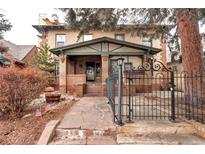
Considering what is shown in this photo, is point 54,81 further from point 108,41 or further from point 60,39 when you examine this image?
point 108,41

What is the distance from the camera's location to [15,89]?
6074mm

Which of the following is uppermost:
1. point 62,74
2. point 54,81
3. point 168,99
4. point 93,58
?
point 93,58

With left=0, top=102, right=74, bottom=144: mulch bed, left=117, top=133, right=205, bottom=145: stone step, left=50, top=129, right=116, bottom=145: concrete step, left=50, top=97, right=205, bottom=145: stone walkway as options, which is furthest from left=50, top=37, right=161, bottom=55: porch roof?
left=117, top=133, right=205, bottom=145: stone step

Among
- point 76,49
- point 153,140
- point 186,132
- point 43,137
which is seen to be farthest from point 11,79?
point 76,49

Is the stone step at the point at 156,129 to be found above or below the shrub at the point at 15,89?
below

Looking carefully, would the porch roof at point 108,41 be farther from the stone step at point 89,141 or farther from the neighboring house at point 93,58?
the stone step at point 89,141

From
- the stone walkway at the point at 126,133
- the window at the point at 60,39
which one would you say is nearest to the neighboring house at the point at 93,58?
the window at the point at 60,39

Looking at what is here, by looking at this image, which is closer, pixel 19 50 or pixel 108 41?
pixel 108 41

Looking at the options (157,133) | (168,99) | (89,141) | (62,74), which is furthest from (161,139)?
(62,74)

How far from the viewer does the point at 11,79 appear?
19.6 ft

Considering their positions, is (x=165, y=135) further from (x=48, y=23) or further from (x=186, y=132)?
(x=48, y=23)

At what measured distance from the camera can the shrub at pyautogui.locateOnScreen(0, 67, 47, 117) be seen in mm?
5938

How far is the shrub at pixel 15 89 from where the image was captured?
594 centimetres
